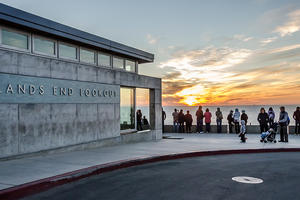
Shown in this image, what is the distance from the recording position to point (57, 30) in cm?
1055

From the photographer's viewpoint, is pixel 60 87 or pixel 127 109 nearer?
pixel 60 87

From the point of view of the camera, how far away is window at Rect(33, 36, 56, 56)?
34.0 feet

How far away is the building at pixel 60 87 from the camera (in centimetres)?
909

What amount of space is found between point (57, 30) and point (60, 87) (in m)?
2.10

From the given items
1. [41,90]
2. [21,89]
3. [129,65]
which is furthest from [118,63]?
[21,89]

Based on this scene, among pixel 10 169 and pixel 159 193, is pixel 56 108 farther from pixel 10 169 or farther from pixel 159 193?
pixel 159 193

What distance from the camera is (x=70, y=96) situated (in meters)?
11.3

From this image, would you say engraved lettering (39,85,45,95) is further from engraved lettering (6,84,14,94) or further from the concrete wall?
engraved lettering (6,84,14,94)

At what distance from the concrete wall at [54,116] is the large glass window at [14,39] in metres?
0.50

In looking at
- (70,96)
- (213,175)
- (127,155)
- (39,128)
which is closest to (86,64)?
(70,96)

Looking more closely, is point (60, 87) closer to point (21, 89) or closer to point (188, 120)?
point (21, 89)

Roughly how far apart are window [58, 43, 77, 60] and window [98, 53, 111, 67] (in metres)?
1.63

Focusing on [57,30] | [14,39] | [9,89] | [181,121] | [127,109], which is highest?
[57,30]

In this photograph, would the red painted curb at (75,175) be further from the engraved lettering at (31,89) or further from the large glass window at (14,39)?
the large glass window at (14,39)
